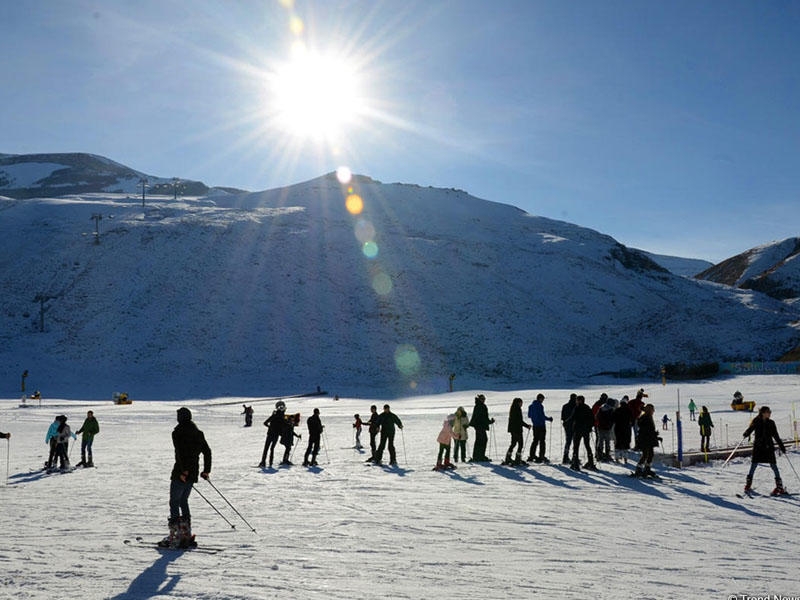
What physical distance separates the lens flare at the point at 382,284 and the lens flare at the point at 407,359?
1240 centimetres

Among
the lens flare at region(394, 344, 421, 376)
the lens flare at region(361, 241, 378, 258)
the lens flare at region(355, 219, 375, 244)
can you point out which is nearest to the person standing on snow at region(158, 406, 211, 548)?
the lens flare at region(394, 344, 421, 376)

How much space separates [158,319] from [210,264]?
13.5 metres

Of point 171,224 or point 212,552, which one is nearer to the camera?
point 212,552

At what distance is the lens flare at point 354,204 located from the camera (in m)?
115

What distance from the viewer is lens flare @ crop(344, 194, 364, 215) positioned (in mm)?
114575

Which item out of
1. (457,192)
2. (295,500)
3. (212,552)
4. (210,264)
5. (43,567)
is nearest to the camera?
(43,567)

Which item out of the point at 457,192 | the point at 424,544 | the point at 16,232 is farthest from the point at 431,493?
the point at 457,192

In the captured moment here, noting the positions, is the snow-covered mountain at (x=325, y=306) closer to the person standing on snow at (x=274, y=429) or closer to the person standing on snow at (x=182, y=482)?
the person standing on snow at (x=274, y=429)

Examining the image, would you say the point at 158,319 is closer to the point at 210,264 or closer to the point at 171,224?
the point at 210,264

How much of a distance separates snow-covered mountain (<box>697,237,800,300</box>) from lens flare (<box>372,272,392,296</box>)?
3325 inches

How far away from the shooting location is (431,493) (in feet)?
45.3

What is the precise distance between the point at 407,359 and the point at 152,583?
63.1 meters

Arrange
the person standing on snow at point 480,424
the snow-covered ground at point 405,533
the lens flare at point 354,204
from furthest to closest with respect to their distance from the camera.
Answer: the lens flare at point 354,204 → the person standing on snow at point 480,424 → the snow-covered ground at point 405,533

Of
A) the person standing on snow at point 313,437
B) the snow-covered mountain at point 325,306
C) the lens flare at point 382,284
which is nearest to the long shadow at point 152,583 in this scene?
the person standing on snow at point 313,437
